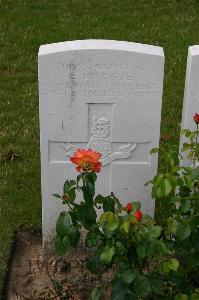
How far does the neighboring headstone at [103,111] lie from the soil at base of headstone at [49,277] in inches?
12.1

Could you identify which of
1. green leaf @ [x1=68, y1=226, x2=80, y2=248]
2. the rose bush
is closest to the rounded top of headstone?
the rose bush

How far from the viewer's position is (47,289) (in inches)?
152

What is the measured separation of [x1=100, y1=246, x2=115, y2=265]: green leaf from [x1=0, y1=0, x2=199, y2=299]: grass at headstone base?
1.20 m

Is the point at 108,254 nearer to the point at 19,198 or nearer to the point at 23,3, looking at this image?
the point at 19,198

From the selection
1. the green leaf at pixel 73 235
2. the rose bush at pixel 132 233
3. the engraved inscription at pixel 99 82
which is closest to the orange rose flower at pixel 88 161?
the rose bush at pixel 132 233

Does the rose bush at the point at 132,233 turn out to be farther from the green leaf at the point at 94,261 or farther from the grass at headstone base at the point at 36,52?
the grass at headstone base at the point at 36,52

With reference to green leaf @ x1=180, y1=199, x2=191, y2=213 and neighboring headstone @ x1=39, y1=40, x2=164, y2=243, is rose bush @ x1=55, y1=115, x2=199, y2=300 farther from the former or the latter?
neighboring headstone @ x1=39, y1=40, x2=164, y2=243

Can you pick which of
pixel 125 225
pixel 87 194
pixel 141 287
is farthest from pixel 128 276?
pixel 87 194

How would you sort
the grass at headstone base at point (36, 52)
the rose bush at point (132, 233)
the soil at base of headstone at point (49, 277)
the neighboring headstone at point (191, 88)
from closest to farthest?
the rose bush at point (132, 233) → the neighboring headstone at point (191, 88) → the soil at base of headstone at point (49, 277) → the grass at headstone base at point (36, 52)

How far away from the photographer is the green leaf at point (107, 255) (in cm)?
292

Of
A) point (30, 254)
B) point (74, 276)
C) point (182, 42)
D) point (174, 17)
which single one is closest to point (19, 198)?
point (30, 254)

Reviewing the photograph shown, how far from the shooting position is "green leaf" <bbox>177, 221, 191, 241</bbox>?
304cm

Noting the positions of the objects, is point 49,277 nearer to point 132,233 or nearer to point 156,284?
point 156,284

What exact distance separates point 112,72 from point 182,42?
432cm
